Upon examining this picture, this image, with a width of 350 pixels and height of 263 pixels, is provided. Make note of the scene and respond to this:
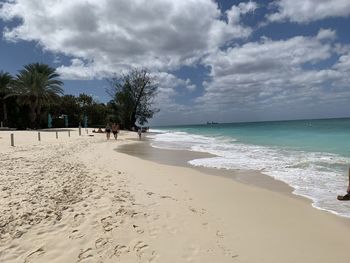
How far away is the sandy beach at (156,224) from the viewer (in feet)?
15.2

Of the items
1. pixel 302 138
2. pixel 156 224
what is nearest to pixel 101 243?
pixel 156 224

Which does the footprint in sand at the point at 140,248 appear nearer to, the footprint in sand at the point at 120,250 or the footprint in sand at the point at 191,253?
the footprint in sand at the point at 120,250

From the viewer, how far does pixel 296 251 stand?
4.77 meters

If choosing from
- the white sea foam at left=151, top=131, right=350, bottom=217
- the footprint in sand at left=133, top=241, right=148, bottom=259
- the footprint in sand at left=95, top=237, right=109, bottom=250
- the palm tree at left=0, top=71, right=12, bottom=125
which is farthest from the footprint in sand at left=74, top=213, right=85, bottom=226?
the palm tree at left=0, top=71, right=12, bottom=125

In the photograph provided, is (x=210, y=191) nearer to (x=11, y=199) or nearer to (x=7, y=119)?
(x=11, y=199)

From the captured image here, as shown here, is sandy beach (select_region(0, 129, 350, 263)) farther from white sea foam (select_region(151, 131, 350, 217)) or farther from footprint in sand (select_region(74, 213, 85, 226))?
white sea foam (select_region(151, 131, 350, 217))

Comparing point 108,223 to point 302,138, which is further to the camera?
point 302,138

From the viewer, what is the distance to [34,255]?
4.55m

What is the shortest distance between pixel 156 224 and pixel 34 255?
6.38 ft

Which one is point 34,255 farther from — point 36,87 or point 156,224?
point 36,87

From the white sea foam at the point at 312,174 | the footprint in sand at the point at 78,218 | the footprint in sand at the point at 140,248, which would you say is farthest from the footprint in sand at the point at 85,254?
the white sea foam at the point at 312,174

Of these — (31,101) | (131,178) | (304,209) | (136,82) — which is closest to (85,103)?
(136,82)

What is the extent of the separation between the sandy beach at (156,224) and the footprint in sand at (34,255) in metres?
0.01

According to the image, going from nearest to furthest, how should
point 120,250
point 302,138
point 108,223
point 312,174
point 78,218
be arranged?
point 120,250 < point 108,223 < point 78,218 < point 312,174 < point 302,138
